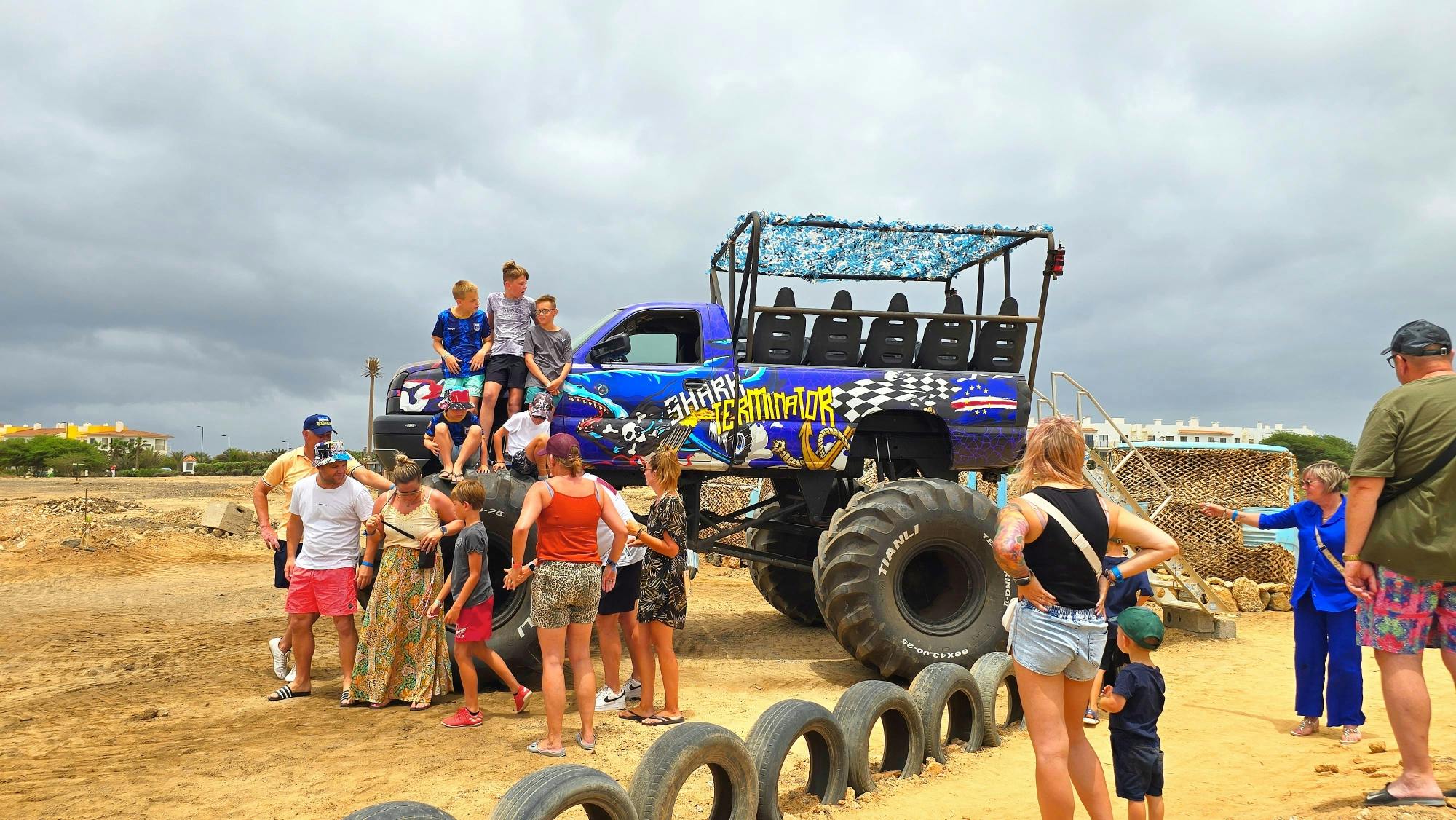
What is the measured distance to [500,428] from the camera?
22.8 ft

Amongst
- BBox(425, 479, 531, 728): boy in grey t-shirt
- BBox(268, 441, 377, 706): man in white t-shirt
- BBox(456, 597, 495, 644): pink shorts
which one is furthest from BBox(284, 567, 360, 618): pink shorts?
BBox(456, 597, 495, 644): pink shorts

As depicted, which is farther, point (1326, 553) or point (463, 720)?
point (463, 720)

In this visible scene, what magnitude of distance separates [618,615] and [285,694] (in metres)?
2.41

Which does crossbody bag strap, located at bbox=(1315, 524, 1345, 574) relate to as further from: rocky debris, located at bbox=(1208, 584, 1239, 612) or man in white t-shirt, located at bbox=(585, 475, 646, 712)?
rocky debris, located at bbox=(1208, 584, 1239, 612)

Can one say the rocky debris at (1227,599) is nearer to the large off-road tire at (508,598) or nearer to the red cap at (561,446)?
the large off-road tire at (508,598)

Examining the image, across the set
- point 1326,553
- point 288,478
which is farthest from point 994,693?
point 288,478

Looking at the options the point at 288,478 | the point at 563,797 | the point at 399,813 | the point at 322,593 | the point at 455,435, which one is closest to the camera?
the point at 399,813

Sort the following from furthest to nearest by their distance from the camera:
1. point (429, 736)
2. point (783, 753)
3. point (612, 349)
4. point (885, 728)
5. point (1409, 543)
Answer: point (612, 349), point (429, 736), point (885, 728), point (783, 753), point (1409, 543)

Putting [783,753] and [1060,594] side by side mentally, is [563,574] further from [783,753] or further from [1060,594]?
[1060,594]

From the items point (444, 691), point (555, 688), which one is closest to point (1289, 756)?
point (555, 688)

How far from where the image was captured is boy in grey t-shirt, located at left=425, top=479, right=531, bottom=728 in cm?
570

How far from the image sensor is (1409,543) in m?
Result: 3.74

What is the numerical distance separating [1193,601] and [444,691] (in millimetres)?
8428

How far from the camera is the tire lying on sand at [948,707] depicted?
5027 mm
